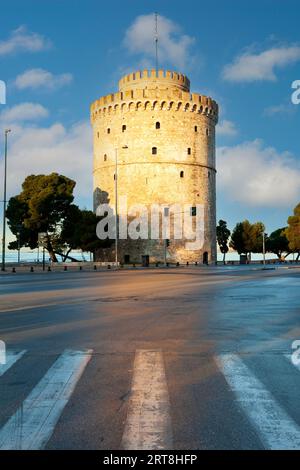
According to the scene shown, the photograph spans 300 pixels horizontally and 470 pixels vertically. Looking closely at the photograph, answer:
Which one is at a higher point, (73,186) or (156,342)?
(73,186)

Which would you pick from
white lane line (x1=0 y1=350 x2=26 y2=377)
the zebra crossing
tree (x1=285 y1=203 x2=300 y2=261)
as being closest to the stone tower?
tree (x1=285 y1=203 x2=300 y2=261)

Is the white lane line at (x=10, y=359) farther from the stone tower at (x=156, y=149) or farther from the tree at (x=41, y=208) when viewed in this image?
the stone tower at (x=156, y=149)

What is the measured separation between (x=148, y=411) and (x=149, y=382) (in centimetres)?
93

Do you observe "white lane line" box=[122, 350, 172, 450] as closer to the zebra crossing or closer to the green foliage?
the zebra crossing

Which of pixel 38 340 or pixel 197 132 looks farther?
pixel 197 132

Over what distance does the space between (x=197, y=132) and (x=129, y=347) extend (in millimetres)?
57916

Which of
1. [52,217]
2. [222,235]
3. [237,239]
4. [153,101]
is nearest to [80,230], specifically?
[52,217]

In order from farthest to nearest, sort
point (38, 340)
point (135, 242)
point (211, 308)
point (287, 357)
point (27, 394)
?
1. point (135, 242)
2. point (211, 308)
3. point (38, 340)
4. point (287, 357)
5. point (27, 394)

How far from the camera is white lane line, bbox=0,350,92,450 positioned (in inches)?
134

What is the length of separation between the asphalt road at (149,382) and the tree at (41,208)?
41.0 m

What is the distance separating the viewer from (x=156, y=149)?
60781 mm

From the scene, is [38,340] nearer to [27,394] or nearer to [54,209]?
[27,394]
